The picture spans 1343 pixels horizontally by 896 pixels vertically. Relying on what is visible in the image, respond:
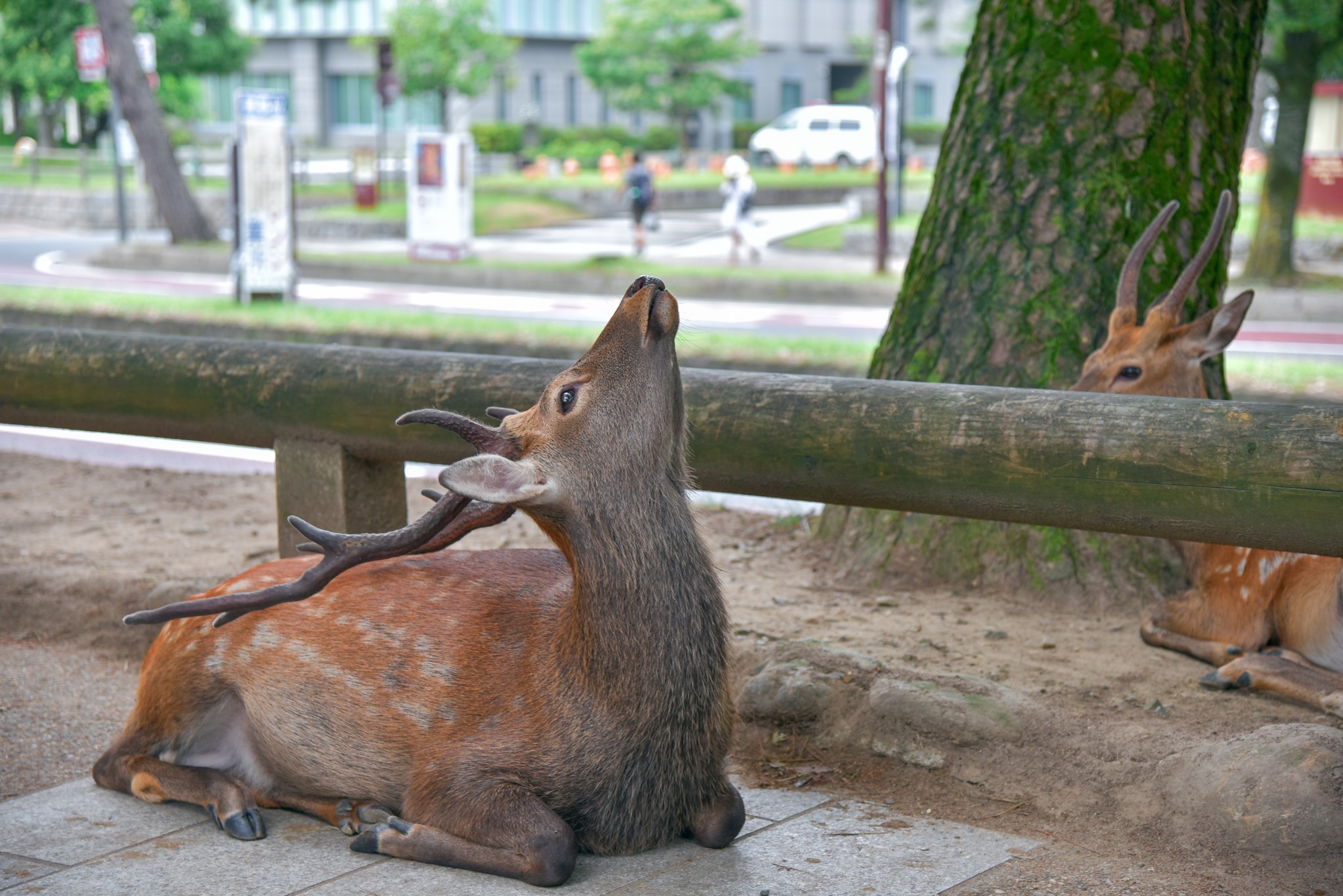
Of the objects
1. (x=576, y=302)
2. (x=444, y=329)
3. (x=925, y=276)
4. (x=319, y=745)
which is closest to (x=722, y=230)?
(x=576, y=302)

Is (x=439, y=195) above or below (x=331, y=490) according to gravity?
above

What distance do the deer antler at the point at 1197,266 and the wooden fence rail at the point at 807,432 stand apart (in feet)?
4.24

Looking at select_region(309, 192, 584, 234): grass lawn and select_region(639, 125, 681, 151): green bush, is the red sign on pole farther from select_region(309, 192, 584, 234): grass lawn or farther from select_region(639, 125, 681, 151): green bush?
select_region(639, 125, 681, 151): green bush

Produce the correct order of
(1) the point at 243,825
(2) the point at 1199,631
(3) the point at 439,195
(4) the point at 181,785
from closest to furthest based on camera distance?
(1) the point at 243,825
(4) the point at 181,785
(2) the point at 1199,631
(3) the point at 439,195

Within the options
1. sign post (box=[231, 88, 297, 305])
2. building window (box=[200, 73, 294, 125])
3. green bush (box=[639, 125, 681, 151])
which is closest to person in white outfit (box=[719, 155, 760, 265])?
sign post (box=[231, 88, 297, 305])

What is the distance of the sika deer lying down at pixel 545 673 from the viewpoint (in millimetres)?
3365

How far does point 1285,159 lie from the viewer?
1839 cm

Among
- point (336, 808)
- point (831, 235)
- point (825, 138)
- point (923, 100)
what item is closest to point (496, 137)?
point (825, 138)

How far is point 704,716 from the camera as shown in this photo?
11.4 ft

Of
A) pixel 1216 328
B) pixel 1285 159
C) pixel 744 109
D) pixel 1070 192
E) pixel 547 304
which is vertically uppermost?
pixel 744 109

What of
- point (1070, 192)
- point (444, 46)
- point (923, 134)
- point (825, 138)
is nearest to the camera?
point (1070, 192)

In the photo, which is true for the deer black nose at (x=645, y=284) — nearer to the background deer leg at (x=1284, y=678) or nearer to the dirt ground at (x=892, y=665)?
the dirt ground at (x=892, y=665)

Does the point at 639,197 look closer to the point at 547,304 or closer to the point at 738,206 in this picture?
the point at 738,206

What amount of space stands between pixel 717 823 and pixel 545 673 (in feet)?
1.88
